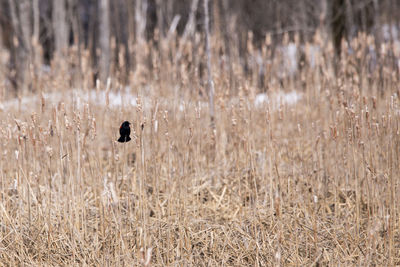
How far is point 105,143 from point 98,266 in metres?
1.29

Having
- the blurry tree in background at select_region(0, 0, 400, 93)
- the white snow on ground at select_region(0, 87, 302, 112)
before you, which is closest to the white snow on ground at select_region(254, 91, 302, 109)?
the white snow on ground at select_region(0, 87, 302, 112)

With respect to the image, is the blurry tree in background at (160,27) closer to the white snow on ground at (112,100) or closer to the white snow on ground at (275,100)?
the white snow on ground at (112,100)

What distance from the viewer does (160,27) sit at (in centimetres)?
239

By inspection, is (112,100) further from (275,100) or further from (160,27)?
(160,27)

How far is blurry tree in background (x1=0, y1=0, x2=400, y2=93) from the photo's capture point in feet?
8.04

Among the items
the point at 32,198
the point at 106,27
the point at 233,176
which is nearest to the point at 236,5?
the point at 106,27

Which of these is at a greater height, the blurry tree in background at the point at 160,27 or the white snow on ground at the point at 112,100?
the blurry tree in background at the point at 160,27

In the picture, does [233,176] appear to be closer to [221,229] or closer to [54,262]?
[221,229]

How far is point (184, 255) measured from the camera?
4.12 ft

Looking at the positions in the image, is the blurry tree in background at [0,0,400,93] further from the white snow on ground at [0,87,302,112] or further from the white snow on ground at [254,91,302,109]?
the white snow on ground at [254,91,302,109]

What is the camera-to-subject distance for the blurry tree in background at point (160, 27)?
2.45m

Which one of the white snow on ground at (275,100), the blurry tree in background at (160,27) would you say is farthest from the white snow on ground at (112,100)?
the blurry tree in background at (160,27)

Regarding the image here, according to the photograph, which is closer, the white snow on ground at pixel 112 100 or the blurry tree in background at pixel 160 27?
the white snow on ground at pixel 112 100

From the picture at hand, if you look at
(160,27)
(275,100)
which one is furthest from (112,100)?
(160,27)
